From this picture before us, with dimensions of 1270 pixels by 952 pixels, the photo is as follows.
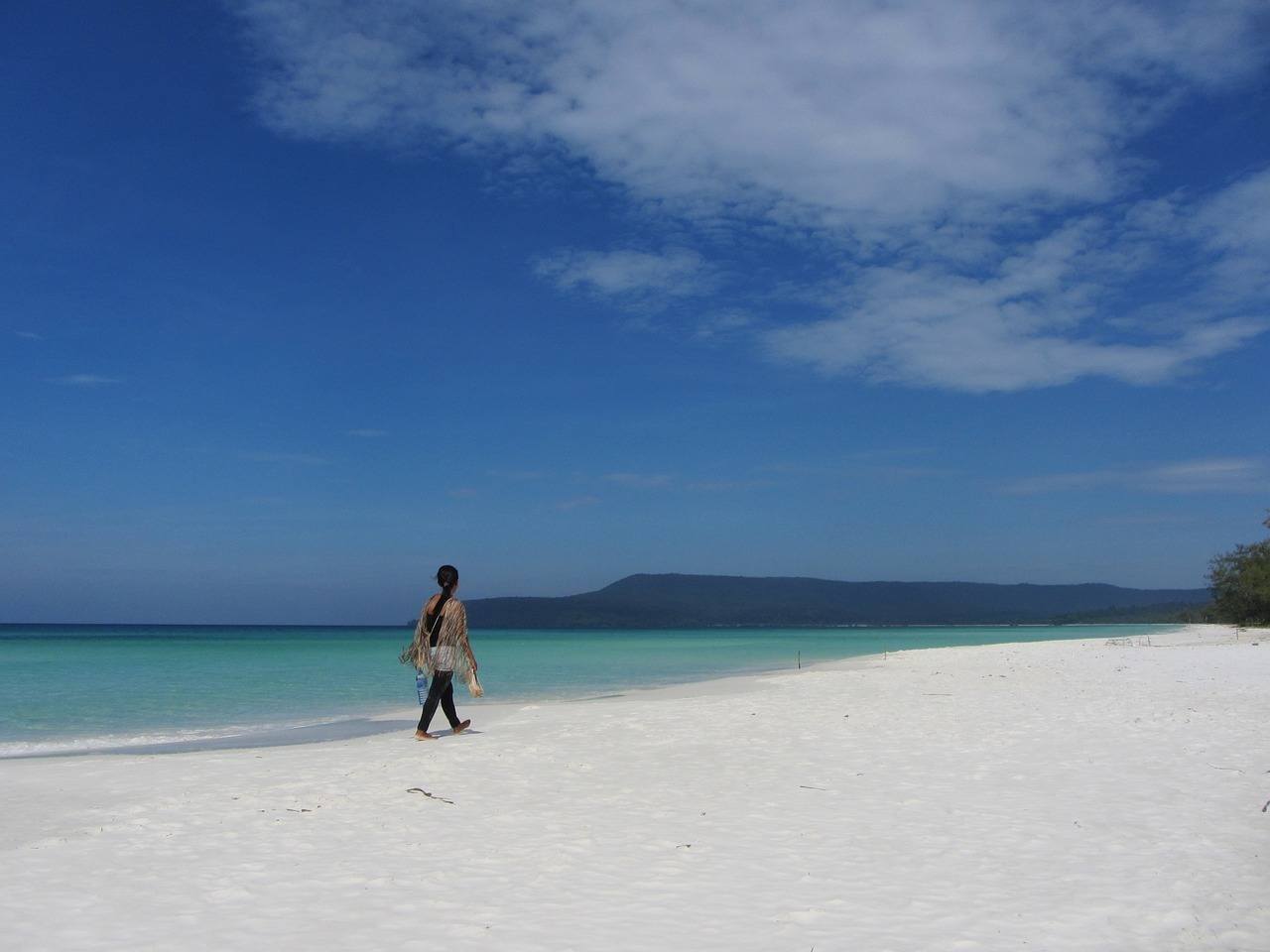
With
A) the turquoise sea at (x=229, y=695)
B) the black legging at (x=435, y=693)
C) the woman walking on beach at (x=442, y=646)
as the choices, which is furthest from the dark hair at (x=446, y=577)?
the turquoise sea at (x=229, y=695)

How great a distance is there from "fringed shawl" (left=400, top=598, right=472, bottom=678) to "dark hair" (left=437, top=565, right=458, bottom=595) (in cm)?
22

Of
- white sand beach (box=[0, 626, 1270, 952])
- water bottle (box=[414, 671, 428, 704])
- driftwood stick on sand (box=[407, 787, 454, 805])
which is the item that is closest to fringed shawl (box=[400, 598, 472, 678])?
water bottle (box=[414, 671, 428, 704])

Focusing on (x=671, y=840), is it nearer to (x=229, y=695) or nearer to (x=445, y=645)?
(x=445, y=645)

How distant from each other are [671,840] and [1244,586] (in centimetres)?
6721

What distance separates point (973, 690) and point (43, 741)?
15.1 m

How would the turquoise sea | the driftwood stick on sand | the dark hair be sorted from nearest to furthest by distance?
the driftwood stick on sand < the dark hair < the turquoise sea

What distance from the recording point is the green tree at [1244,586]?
195ft

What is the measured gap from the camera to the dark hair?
11.3 meters

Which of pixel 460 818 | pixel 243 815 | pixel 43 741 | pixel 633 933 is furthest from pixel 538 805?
pixel 43 741

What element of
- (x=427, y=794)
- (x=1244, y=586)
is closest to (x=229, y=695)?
(x=427, y=794)

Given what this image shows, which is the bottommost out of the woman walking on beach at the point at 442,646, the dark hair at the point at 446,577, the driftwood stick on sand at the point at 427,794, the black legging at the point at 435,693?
the driftwood stick on sand at the point at 427,794

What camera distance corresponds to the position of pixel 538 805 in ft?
25.0

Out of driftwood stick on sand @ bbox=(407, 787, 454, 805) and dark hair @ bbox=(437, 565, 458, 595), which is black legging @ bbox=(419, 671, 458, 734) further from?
driftwood stick on sand @ bbox=(407, 787, 454, 805)

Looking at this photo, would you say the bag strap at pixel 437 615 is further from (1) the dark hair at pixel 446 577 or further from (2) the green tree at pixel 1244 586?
(2) the green tree at pixel 1244 586
